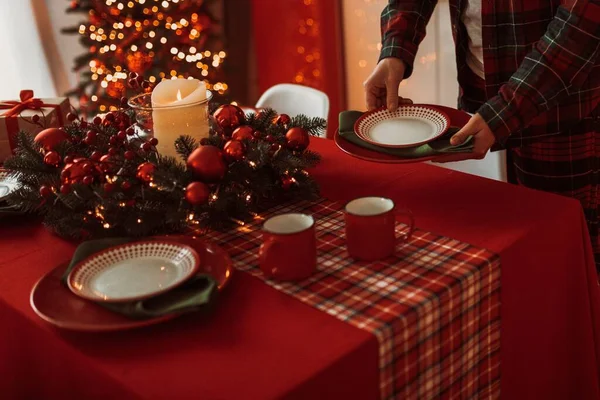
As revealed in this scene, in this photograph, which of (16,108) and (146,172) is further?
(16,108)

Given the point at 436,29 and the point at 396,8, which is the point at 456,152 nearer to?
the point at 396,8

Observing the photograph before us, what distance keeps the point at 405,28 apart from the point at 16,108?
976 mm

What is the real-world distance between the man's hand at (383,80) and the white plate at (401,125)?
14 cm

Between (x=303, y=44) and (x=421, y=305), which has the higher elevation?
→ (x=303, y=44)

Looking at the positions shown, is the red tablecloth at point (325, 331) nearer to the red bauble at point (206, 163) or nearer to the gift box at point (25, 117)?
the red bauble at point (206, 163)

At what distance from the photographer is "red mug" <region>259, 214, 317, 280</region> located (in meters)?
1.12

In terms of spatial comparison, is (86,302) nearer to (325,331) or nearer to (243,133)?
(325,331)

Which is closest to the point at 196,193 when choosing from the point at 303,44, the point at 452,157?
the point at 452,157

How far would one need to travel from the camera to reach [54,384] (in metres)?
1.10

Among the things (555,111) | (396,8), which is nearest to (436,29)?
(396,8)

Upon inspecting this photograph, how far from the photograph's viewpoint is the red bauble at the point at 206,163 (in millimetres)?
1312

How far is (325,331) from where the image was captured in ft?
3.35

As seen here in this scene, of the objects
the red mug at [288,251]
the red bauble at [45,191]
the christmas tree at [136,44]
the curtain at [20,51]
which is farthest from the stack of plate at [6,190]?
Answer: the curtain at [20,51]

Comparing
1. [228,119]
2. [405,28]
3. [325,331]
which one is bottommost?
[325,331]
